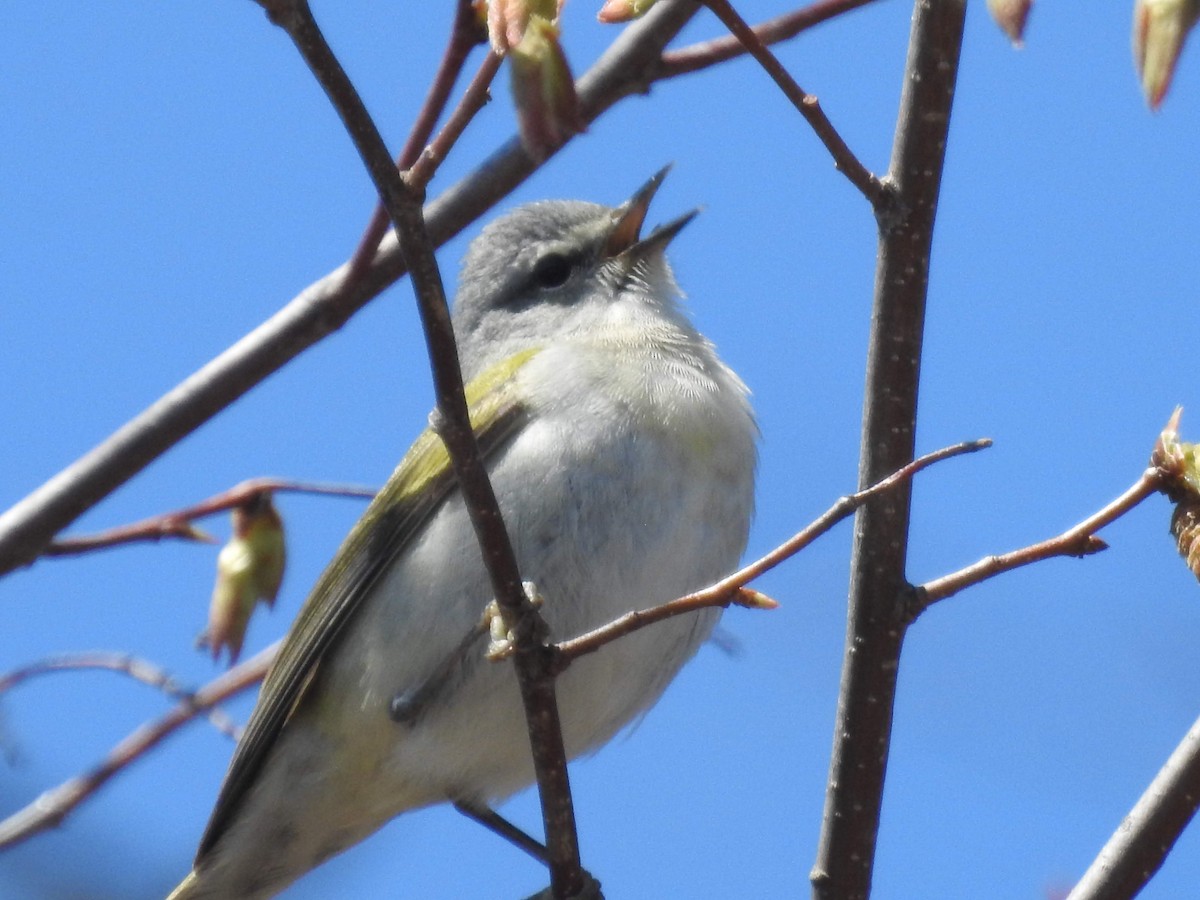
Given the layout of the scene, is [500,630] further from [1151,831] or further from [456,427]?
[1151,831]

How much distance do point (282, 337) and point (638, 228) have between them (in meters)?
1.73

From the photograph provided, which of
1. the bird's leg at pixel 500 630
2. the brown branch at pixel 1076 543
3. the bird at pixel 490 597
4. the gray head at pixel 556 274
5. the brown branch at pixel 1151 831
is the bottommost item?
the brown branch at pixel 1151 831

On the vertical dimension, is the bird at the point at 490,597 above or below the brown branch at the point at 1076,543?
above

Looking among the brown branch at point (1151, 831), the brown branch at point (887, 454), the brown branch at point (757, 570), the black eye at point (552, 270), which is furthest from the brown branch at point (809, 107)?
the black eye at point (552, 270)

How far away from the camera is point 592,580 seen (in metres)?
3.65

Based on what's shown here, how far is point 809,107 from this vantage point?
2361mm

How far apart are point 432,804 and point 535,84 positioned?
265cm

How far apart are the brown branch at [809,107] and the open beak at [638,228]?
226cm

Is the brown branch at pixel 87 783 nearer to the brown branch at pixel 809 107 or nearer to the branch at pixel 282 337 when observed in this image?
the branch at pixel 282 337

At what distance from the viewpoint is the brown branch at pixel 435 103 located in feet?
7.59

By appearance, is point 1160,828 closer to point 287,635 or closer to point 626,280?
point 287,635

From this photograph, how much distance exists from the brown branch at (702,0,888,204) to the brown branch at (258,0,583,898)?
529 mm

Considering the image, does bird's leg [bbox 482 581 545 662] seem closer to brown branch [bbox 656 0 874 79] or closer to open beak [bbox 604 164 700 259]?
brown branch [bbox 656 0 874 79]

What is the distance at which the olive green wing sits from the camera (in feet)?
12.8
